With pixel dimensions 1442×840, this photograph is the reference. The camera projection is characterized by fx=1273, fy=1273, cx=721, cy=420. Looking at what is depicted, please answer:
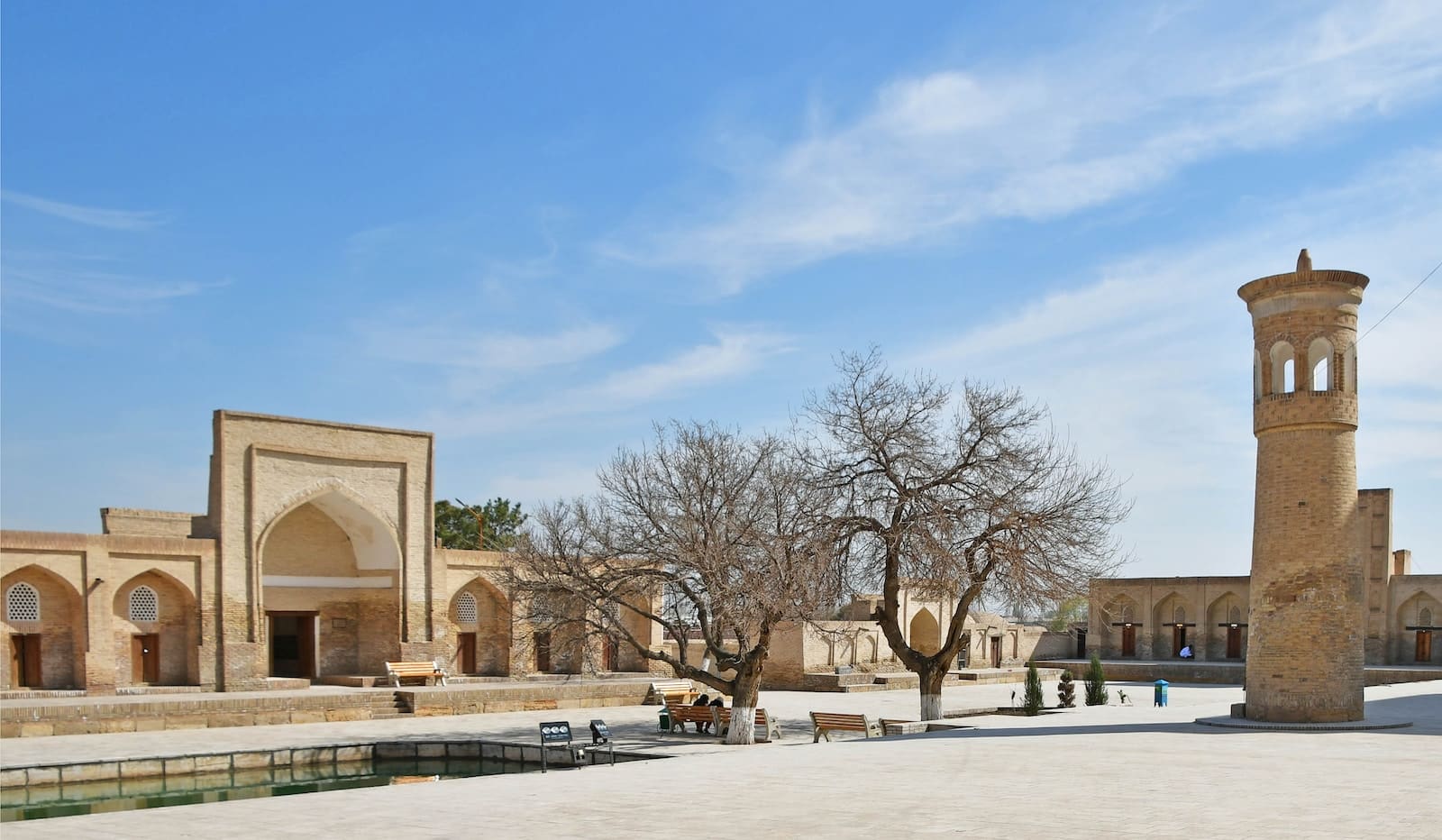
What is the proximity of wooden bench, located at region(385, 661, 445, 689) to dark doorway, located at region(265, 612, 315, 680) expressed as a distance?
3121 millimetres

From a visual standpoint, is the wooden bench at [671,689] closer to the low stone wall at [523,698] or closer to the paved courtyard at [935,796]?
the low stone wall at [523,698]

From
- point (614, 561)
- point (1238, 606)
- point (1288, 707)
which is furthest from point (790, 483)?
point (1238, 606)

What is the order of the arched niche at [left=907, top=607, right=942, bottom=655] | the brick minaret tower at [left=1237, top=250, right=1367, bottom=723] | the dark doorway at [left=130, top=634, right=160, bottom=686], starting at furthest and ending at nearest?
the arched niche at [left=907, top=607, right=942, bottom=655]
the dark doorway at [left=130, top=634, right=160, bottom=686]
the brick minaret tower at [left=1237, top=250, right=1367, bottom=723]

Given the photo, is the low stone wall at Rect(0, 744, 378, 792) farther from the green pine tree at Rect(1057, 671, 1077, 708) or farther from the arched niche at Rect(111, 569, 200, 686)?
the green pine tree at Rect(1057, 671, 1077, 708)

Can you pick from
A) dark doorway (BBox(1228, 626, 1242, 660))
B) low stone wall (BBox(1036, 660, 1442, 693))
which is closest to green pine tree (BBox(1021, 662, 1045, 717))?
low stone wall (BBox(1036, 660, 1442, 693))

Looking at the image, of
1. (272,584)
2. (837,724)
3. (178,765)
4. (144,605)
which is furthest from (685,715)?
(272,584)

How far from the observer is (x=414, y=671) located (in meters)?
28.2

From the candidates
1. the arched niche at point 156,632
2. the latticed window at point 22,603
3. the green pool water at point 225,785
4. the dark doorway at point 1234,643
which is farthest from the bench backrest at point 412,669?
the dark doorway at point 1234,643

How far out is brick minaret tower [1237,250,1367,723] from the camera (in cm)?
1652

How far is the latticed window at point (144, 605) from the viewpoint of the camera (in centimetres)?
2634

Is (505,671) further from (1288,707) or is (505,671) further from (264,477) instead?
(1288,707)

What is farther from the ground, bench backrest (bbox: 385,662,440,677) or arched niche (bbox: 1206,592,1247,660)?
bench backrest (bbox: 385,662,440,677)

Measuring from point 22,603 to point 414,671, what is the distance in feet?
25.9

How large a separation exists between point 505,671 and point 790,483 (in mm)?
14983
